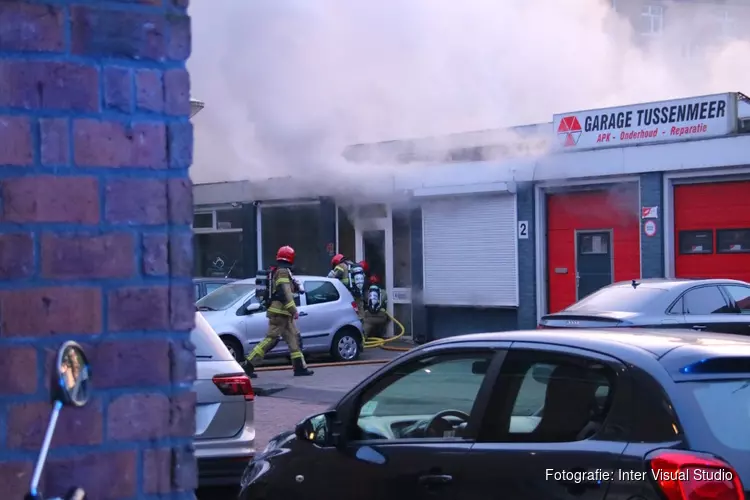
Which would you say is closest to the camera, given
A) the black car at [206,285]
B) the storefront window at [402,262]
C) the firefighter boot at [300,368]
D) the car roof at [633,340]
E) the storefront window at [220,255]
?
the car roof at [633,340]

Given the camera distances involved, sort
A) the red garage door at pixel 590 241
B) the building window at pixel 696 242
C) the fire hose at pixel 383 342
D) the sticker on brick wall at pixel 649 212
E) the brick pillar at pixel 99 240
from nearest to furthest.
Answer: the brick pillar at pixel 99 240 → the building window at pixel 696 242 → the sticker on brick wall at pixel 649 212 → the red garage door at pixel 590 241 → the fire hose at pixel 383 342

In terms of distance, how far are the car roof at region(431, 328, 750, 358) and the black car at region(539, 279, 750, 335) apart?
598cm

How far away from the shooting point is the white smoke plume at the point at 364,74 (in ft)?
53.8

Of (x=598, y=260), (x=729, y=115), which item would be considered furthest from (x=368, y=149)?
(x=729, y=115)

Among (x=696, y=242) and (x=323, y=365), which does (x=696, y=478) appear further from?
(x=696, y=242)

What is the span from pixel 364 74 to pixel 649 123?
542 centimetres

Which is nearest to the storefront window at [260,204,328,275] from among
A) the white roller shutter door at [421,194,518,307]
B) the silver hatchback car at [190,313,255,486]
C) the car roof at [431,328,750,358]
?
the white roller shutter door at [421,194,518,307]

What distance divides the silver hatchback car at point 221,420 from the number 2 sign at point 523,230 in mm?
10930

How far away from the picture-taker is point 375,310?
62.1 feet

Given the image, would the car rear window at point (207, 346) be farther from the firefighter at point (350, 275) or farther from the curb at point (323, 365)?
the firefighter at point (350, 275)

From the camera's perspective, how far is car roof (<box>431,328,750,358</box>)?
3.88 metres

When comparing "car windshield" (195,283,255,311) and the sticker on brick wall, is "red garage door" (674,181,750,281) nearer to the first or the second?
the sticker on brick wall

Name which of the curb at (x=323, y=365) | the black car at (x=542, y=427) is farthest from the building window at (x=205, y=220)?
the black car at (x=542, y=427)

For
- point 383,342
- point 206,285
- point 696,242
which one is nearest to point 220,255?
point 383,342
